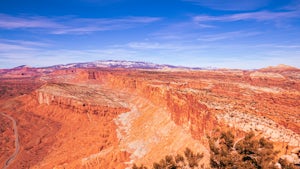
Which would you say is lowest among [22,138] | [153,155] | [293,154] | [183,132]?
[22,138]

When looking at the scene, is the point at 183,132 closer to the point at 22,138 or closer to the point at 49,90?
the point at 22,138

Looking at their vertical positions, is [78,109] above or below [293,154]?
below

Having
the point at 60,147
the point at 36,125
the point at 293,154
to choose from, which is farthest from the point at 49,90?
the point at 293,154

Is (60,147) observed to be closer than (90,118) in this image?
Yes

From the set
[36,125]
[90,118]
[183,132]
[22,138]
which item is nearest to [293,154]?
[183,132]

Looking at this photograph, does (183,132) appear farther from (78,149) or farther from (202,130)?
(78,149)

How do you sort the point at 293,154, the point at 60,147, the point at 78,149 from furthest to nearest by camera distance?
1. the point at 60,147
2. the point at 78,149
3. the point at 293,154

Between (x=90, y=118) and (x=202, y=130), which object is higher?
(x=202, y=130)

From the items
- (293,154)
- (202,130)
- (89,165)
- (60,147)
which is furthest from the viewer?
(60,147)

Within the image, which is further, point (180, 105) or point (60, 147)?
point (60, 147)
